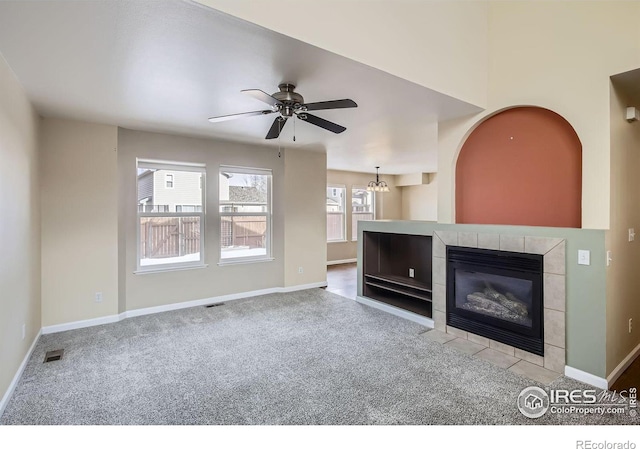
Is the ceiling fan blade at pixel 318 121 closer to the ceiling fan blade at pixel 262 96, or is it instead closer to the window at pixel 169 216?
the ceiling fan blade at pixel 262 96

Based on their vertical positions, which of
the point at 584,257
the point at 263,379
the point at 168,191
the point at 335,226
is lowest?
the point at 263,379

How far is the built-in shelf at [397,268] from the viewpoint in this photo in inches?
177

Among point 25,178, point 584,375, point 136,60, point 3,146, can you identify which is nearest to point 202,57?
point 136,60

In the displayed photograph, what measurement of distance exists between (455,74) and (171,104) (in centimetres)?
283

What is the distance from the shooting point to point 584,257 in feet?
8.80

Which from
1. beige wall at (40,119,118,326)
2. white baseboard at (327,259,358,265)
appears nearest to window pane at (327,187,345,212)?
white baseboard at (327,259,358,265)

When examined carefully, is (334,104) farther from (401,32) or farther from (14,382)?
(14,382)

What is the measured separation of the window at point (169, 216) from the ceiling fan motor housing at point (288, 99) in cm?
262

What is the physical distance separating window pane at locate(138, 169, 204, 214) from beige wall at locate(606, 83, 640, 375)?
4.83 meters

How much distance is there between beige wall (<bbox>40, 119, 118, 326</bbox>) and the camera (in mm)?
3809

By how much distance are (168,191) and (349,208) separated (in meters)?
5.34

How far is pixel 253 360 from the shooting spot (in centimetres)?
306

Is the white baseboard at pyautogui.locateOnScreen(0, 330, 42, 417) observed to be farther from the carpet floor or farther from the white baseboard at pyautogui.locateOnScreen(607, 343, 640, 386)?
the white baseboard at pyautogui.locateOnScreen(607, 343, 640, 386)
